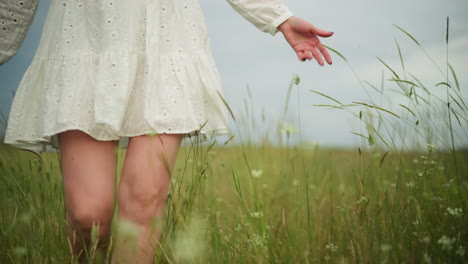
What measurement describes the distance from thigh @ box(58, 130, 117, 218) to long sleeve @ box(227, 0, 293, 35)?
0.78 m

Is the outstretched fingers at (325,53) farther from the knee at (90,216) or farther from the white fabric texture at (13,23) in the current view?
the white fabric texture at (13,23)

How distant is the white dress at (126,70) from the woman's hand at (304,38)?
46mm

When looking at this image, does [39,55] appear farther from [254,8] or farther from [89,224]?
[254,8]

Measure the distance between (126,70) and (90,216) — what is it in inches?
21.9

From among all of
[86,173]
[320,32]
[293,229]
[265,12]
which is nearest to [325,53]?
[320,32]

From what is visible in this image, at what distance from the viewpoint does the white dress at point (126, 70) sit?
1458 millimetres

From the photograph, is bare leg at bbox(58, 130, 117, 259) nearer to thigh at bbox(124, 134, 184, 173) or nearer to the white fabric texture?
thigh at bbox(124, 134, 184, 173)

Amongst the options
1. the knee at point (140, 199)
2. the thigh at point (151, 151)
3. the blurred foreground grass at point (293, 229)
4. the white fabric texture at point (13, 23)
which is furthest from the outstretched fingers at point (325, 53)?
the white fabric texture at point (13, 23)

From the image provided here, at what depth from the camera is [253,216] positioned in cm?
148

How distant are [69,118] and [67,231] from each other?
1.63ft

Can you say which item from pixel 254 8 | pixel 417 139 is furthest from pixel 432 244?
pixel 254 8

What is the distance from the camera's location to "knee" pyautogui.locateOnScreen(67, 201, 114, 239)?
1.51 metres

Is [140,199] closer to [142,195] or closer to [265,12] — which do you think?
[142,195]

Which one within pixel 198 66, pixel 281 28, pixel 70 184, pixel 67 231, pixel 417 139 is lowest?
pixel 67 231
